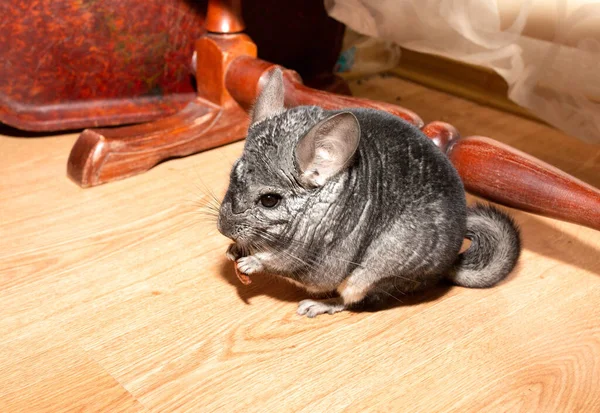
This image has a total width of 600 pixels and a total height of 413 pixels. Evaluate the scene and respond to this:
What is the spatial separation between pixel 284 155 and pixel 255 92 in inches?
29.1

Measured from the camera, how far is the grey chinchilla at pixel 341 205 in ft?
3.64

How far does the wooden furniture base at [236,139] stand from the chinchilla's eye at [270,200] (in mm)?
536

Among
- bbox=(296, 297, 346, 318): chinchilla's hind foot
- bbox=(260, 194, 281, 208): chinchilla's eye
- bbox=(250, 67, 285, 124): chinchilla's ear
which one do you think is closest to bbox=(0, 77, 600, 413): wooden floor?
bbox=(296, 297, 346, 318): chinchilla's hind foot

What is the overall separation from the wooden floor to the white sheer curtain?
31 centimetres

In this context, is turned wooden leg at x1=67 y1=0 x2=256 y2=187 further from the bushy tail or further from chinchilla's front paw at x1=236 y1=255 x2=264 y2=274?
the bushy tail

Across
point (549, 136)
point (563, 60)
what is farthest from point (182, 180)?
point (549, 136)

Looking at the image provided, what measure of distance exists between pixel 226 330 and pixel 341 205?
0.32 metres

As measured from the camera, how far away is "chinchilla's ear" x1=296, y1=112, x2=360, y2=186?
1.03 m

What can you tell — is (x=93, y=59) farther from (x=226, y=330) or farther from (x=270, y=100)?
(x=226, y=330)

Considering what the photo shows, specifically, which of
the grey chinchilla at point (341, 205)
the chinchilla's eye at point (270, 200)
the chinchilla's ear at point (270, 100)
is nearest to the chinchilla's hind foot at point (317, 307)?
the grey chinchilla at point (341, 205)

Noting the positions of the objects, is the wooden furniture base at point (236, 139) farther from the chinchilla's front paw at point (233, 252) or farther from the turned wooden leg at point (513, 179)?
the chinchilla's front paw at point (233, 252)

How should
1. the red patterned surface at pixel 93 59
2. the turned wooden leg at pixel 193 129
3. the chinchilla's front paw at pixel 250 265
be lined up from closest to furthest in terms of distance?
the chinchilla's front paw at pixel 250 265 < the turned wooden leg at pixel 193 129 < the red patterned surface at pixel 93 59

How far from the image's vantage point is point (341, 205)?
3.72 ft

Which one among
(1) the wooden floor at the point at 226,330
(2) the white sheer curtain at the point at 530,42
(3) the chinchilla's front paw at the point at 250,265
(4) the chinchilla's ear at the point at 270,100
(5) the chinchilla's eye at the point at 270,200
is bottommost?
(1) the wooden floor at the point at 226,330
